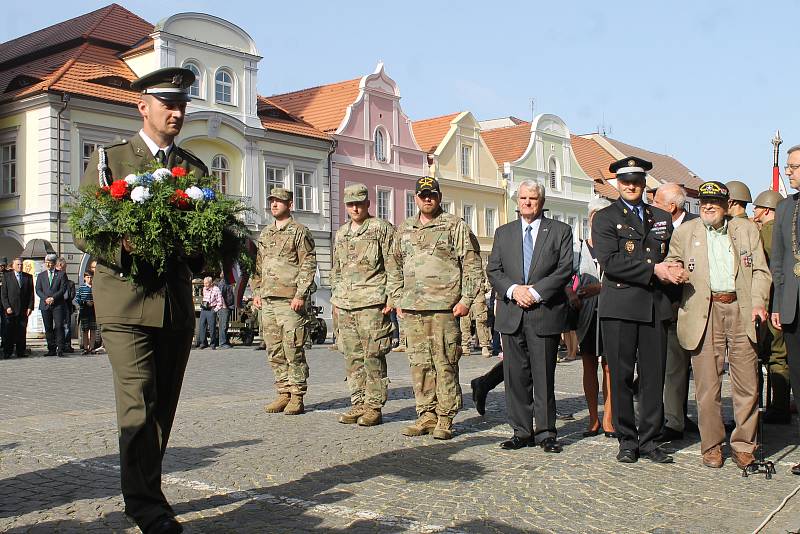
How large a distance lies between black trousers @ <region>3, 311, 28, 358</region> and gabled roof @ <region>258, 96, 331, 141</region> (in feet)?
60.4

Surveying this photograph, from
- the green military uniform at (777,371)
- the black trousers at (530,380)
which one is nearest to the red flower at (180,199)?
the black trousers at (530,380)

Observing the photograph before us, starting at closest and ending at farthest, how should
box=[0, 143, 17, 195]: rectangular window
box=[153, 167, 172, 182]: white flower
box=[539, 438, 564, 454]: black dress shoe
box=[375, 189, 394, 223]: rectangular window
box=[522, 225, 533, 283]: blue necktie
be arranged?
box=[153, 167, 172, 182]: white flower < box=[539, 438, 564, 454]: black dress shoe < box=[522, 225, 533, 283]: blue necktie < box=[0, 143, 17, 195]: rectangular window < box=[375, 189, 394, 223]: rectangular window

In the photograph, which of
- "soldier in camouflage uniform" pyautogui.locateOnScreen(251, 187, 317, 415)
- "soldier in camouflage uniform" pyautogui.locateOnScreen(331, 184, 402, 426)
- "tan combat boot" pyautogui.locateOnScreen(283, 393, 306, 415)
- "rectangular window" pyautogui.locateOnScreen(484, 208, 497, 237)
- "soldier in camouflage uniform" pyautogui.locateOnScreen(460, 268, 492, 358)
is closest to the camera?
"soldier in camouflage uniform" pyautogui.locateOnScreen(331, 184, 402, 426)

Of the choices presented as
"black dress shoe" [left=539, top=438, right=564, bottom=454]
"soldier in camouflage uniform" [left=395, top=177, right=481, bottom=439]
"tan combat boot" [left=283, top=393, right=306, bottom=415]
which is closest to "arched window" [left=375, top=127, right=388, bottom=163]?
"tan combat boot" [left=283, top=393, right=306, bottom=415]

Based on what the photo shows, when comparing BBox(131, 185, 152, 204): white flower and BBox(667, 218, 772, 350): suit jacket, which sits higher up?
BBox(131, 185, 152, 204): white flower

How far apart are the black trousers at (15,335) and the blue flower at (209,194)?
612 inches

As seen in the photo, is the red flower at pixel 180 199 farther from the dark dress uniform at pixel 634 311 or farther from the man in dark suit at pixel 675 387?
the man in dark suit at pixel 675 387

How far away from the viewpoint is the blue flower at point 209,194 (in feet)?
14.9

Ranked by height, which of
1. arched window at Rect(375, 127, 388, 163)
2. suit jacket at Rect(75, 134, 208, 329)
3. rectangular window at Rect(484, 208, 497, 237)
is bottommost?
suit jacket at Rect(75, 134, 208, 329)

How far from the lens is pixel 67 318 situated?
1972cm

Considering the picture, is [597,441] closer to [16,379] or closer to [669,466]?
[669,466]

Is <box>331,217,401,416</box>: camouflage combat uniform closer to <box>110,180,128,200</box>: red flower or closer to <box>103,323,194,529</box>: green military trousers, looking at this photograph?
<box>103,323,194,529</box>: green military trousers

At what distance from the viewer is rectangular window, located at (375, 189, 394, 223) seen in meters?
41.5

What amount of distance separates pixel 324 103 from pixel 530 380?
35.8m
